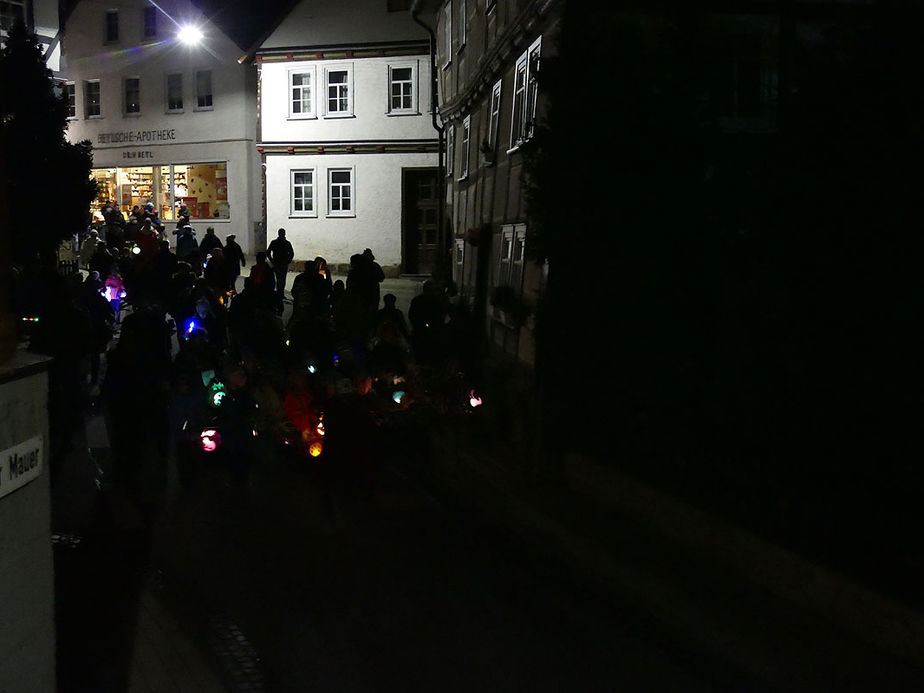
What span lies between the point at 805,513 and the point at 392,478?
172 inches

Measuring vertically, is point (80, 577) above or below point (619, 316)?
below

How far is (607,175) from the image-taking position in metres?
10.5

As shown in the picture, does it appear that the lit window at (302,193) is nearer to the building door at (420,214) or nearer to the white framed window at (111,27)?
the building door at (420,214)

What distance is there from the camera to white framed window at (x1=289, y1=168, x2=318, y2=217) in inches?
1321

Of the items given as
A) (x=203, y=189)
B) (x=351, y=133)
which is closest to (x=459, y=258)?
(x=351, y=133)

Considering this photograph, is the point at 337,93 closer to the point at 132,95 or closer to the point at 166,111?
the point at 166,111

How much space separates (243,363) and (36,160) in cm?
892

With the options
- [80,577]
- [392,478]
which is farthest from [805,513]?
[80,577]

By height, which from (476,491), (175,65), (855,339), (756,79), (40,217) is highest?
(175,65)

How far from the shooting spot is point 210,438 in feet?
32.8

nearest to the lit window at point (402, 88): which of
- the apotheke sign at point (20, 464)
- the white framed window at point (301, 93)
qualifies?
the white framed window at point (301, 93)

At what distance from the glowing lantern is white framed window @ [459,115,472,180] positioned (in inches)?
523

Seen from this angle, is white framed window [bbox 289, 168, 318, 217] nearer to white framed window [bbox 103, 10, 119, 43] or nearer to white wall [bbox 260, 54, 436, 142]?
white wall [bbox 260, 54, 436, 142]

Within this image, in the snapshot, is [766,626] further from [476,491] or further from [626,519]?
[476,491]
